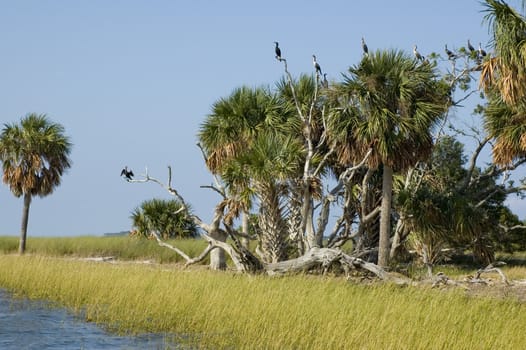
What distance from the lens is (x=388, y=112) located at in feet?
80.9

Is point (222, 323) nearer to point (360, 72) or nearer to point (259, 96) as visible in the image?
point (360, 72)

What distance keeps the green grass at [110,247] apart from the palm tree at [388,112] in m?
11.8

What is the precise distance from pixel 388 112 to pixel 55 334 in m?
13.2

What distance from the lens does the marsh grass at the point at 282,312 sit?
1304 centimetres

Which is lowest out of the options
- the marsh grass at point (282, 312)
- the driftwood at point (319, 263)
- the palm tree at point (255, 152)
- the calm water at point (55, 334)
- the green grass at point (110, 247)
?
the calm water at point (55, 334)

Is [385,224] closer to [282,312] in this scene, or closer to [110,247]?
[282,312]

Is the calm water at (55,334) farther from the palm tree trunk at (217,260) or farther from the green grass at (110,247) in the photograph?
the green grass at (110,247)

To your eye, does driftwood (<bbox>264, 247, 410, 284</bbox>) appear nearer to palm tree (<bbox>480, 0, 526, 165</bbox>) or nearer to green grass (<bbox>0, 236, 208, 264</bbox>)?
palm tree (<bbox>480, 0, 526, 165</bbox>)

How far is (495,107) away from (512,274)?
613 centimetres

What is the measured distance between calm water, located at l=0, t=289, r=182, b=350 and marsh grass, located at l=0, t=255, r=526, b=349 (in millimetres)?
490

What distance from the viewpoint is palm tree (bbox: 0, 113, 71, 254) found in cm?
3944

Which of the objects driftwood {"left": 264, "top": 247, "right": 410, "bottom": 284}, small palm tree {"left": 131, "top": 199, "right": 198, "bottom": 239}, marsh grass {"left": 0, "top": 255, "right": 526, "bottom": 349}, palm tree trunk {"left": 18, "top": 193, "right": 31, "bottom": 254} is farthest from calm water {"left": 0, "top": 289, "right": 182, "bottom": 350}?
palm tree trunk {"left": 18, "top": 193, "right": 31, "bottom": 254}

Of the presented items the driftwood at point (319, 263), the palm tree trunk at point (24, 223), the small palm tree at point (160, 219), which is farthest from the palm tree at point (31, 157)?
the driftwood at point (319, 263)

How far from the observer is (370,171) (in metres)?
28.2
